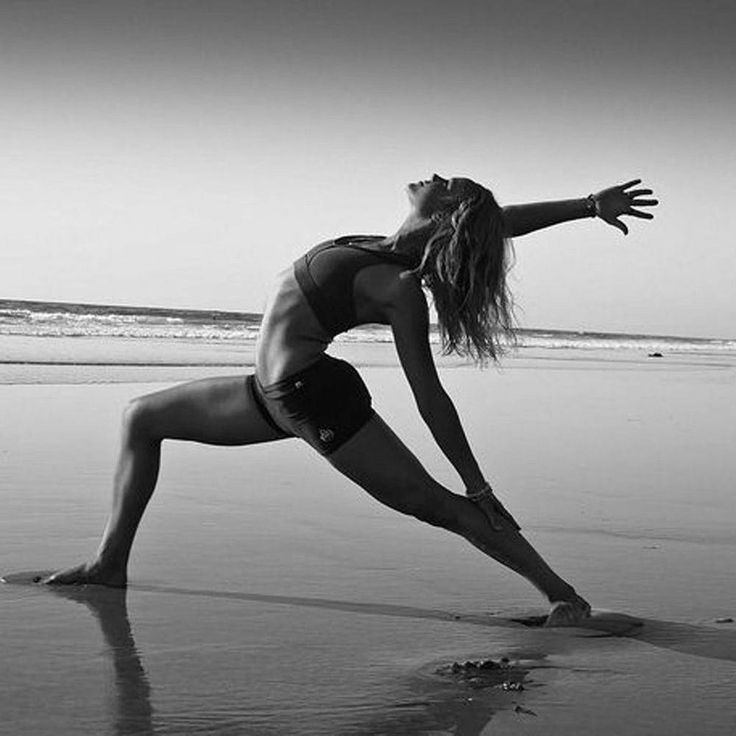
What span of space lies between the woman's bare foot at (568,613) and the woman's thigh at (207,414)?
3.29 feet

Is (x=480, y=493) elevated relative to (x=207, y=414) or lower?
lower

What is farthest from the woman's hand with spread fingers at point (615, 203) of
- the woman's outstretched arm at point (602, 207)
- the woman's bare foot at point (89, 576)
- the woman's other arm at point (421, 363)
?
the woman's bare foot at point (89, 576)

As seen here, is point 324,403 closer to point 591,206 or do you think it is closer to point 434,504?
point 434,504

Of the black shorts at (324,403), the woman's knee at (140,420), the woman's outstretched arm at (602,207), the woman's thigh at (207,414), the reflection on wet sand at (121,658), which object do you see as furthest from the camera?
the woman's outstretched arm at (602,207)

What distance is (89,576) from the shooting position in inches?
166

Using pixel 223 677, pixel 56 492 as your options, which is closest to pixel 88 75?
pixel 56 492

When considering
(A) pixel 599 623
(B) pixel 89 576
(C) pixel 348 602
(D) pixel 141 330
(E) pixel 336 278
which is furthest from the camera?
(D) pixel 141 330

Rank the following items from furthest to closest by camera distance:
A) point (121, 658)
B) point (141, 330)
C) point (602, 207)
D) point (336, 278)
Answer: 1. point (141, 330)
2. point (602, 207)
3. point (336, 278)
4. point (121, 658)

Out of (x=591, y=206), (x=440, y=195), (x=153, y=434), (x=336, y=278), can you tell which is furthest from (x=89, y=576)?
(x=591, y=206)

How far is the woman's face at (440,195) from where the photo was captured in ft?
13.1

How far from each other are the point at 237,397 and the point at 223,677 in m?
1.22

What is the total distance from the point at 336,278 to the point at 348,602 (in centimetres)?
100

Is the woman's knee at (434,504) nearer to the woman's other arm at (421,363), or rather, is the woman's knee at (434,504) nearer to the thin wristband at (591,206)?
the woman's other arm at (421,363)

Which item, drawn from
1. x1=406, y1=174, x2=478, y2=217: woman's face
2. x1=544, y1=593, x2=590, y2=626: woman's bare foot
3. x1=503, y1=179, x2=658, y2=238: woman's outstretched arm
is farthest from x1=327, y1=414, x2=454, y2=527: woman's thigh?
x1=503, y1=179, x2=658, y2=238: woman's outstretched arm
